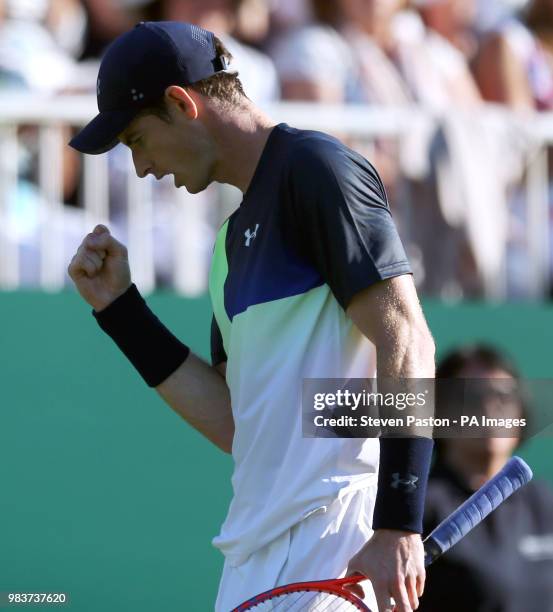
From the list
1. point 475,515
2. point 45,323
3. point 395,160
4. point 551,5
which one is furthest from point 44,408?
point 551,5

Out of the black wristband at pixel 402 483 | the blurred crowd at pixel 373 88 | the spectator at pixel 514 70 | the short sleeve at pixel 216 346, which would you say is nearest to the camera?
the black wristband at pixel 402 483

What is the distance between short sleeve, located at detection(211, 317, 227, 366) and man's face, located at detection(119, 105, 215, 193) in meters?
0.30

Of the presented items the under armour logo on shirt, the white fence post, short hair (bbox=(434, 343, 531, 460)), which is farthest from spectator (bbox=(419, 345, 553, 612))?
the white fence post

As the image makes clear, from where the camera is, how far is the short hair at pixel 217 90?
2.50 m

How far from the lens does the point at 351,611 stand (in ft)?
7.37

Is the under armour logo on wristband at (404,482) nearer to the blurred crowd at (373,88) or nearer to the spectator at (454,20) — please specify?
the blurred crowd at (373,88)

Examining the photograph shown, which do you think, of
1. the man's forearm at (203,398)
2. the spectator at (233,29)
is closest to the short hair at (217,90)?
the man's forearm at (203,398)

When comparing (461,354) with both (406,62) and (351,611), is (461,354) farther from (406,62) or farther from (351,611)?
(406,62)

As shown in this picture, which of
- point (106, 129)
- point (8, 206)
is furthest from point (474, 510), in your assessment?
point (8, 206)

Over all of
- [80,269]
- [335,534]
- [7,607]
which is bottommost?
[7,607]

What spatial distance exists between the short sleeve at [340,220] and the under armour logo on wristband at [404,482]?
0.30 meters

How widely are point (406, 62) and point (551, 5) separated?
1291mm

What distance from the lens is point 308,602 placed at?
7.47ft

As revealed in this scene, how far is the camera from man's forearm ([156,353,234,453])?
9.04ft
